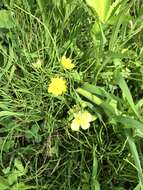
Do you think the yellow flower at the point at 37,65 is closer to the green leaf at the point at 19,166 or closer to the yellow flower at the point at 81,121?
the yellow flower at the point at 81,121

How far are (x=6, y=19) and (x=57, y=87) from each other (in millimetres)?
367

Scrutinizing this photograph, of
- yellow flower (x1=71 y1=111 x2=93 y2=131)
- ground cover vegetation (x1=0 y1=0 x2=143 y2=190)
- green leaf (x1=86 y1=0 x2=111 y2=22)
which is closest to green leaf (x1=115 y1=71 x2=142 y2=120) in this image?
ground cover vegetation (x1=0 y1=0 x2=143 y2=190)

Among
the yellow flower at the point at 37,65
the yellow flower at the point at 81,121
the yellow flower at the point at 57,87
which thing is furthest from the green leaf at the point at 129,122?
the yellow flower at the point at 37,65

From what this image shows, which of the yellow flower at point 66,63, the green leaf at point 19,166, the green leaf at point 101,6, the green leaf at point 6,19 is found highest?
the green leaf at point 6,19

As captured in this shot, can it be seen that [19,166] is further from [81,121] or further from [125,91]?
[125,91]

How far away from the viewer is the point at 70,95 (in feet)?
5.72

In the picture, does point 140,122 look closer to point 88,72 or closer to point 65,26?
point 88,72

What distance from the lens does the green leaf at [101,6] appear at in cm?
175

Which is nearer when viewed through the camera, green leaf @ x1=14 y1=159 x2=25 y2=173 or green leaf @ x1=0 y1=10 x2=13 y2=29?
green leaf @ x1=14 y1=159 x2=25 y2=173

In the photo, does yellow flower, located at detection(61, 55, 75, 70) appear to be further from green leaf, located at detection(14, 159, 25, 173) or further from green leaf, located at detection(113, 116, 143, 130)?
green leaf, located at detection(14, 159, 25, 173)

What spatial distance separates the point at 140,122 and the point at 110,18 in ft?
→ 1.41

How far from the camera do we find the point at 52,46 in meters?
1.84

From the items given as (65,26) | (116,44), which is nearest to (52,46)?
(65,26)

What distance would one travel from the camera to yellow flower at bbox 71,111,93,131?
5.42 feet
